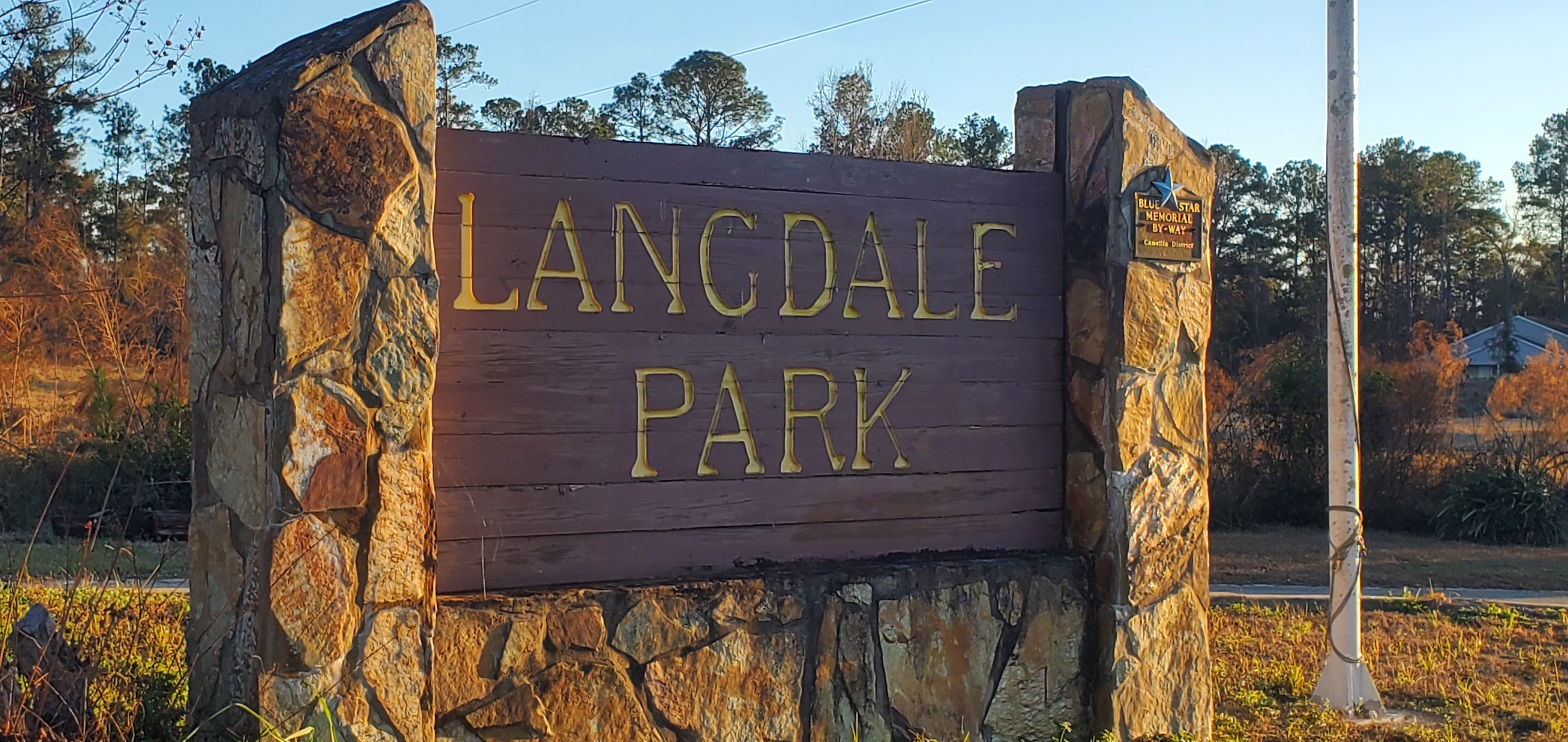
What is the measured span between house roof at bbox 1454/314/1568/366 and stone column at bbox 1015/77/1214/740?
3289cm

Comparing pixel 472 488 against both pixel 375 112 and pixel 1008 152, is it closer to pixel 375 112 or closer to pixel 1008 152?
pixel 375 112

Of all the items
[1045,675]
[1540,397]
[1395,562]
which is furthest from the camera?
[1540,397]

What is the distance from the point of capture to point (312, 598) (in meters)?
3.38

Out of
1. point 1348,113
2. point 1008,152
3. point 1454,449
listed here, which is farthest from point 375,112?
point 1008,152

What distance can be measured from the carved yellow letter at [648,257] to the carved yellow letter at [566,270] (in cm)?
9

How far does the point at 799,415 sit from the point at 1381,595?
6.22m

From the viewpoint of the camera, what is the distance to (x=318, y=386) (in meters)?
3.39

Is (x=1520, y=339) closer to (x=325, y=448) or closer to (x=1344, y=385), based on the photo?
(x=1344, y=385)

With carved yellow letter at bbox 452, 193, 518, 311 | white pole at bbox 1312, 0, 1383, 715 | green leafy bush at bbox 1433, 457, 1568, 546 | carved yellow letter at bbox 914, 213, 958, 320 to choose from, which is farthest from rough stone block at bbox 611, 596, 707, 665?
green leafy bush at bbox 1433, 457, 1568, 546

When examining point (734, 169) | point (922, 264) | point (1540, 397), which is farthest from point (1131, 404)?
point (1540, 397)

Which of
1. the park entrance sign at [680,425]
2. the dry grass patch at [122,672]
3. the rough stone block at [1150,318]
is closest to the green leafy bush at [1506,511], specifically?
the park entrance sign at [680,425]

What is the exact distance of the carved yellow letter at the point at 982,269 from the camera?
15.3ft

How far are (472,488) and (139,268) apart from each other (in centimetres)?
1581

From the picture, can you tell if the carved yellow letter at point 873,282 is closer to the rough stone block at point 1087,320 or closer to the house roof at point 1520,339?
the rough stone block at point 1087,320
